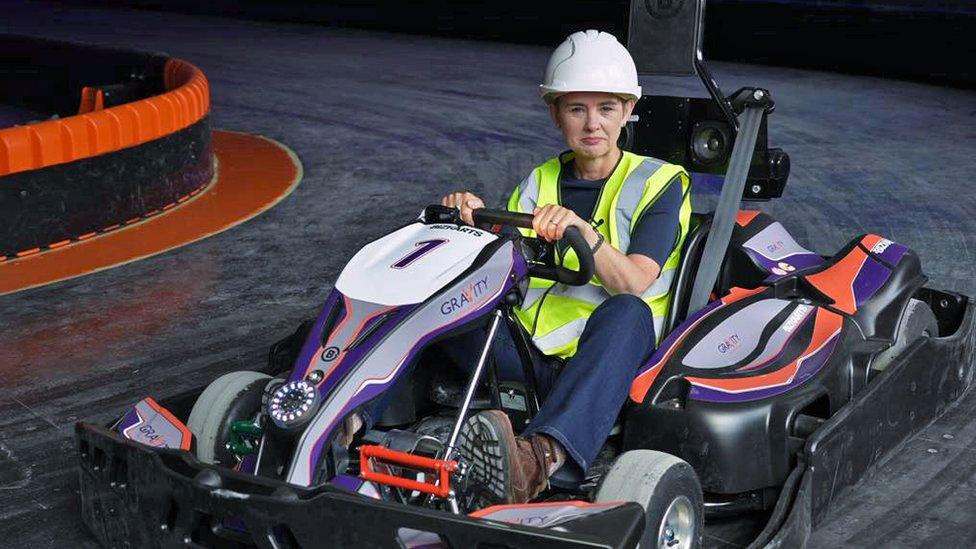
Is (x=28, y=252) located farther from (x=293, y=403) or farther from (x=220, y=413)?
(x=293, y=403)

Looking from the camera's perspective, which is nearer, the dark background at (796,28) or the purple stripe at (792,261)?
the purple stripe at (792,261)

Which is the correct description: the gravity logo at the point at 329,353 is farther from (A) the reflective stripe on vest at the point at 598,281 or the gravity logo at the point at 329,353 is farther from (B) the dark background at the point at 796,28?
(B) the dark background at the point at 796,28

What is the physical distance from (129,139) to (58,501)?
3.02m

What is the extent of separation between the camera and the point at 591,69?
3004 mm

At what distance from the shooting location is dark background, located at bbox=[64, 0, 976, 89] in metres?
9.75

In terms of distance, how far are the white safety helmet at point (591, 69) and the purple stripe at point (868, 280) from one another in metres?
0.76

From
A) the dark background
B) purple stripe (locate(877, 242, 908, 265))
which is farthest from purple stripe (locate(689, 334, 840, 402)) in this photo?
the dark background

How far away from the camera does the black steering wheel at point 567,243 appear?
2.71 m

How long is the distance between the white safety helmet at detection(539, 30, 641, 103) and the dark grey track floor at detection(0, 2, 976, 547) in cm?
103

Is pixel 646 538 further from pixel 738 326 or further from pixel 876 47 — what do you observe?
pixel 876 47

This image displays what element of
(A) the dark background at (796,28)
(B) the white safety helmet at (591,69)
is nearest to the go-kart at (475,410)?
(B) the white safety helmet at (591,69)

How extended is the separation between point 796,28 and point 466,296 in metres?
8.62

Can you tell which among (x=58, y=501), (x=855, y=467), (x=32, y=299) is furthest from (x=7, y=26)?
(x=855, y=467)

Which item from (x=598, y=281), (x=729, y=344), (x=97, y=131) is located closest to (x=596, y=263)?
(x=598, y=281)
